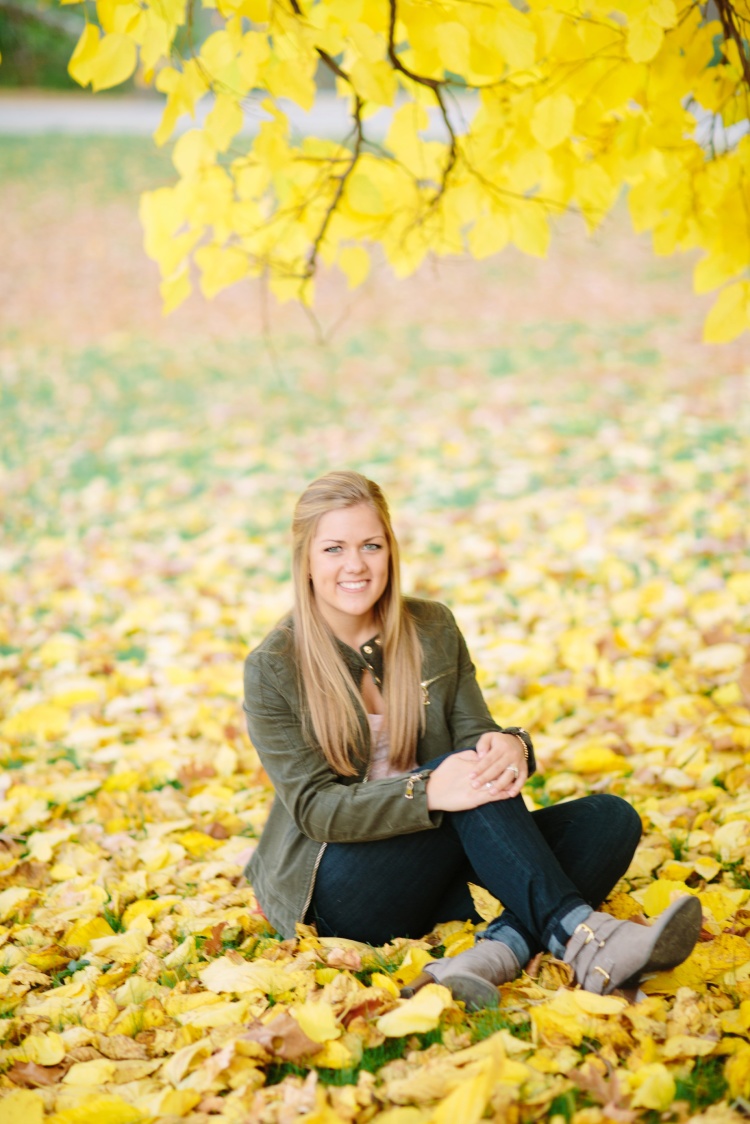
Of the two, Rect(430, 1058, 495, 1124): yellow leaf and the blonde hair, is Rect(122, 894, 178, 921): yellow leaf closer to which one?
the blonde hair

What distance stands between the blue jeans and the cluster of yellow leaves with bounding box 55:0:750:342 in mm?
1343

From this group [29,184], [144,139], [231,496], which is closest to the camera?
[231,496]

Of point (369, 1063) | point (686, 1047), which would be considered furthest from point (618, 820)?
point (369, 1063)

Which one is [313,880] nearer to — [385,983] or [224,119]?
[385,983]

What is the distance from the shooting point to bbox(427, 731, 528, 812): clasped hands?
2133 mm

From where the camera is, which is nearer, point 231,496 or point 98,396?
point 231,496

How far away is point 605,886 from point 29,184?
17.2 m

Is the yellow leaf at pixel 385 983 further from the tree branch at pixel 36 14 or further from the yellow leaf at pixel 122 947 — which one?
the tree branch at pixel 36 14

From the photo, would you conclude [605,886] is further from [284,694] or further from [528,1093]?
[284,694]

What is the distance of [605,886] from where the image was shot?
7.55ft

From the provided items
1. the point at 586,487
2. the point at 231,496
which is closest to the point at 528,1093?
the point at 586,487

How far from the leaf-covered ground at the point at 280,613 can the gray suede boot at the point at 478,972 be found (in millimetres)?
38

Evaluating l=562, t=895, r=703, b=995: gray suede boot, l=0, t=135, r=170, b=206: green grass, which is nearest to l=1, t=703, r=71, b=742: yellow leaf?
l=562, t=895, r=703, b=995: gray suede boot

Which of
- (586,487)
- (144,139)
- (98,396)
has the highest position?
(144,139)
